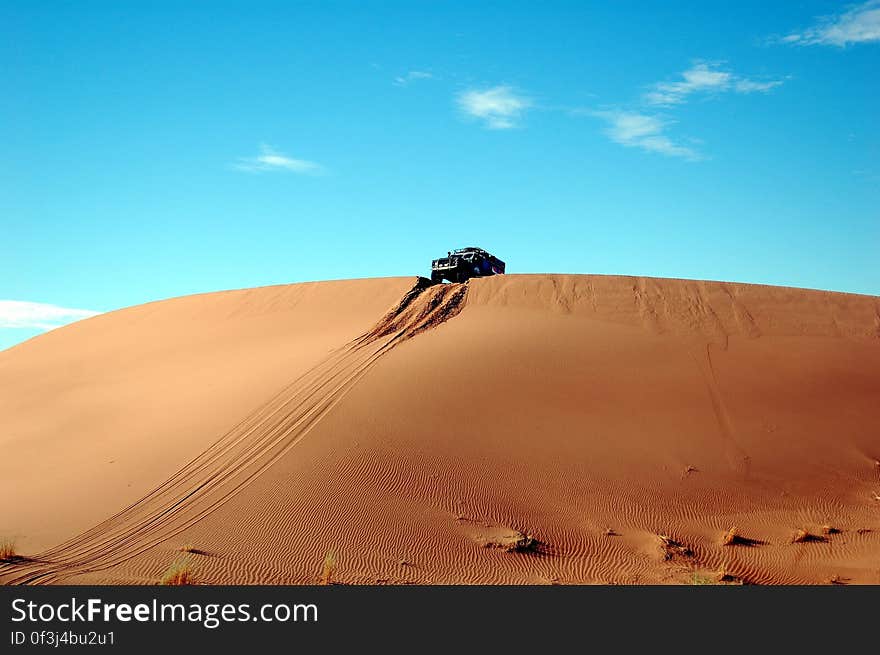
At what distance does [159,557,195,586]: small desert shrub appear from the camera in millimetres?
8859

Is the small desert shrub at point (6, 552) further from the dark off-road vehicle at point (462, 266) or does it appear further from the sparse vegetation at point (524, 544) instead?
A: the dark off-road vehicle at point (462, 266)

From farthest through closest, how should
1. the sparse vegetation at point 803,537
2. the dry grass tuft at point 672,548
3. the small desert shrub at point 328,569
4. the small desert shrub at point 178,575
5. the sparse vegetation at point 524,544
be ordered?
the sparse vegetation at point 803,537, the dry grass tuft at point 672,548, the sparse vegetation at point 524,544, the small desert shrub at point 328,569, the small desert shrub at point 178,575

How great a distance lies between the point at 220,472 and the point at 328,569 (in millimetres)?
3956

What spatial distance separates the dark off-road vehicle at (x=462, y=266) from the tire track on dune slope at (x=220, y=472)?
707 centimetres

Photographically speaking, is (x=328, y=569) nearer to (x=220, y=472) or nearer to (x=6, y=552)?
(x=220, y=472)

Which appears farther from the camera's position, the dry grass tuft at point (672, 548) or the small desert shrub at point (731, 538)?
the small desert shrub at point (731, 538)

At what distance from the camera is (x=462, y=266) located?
2681 centimetres

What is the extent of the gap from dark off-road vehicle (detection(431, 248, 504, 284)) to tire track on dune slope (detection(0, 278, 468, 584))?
23.2ft

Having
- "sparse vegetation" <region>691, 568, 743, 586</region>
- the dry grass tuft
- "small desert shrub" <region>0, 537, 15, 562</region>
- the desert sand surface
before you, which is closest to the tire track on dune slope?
the desert sand surface

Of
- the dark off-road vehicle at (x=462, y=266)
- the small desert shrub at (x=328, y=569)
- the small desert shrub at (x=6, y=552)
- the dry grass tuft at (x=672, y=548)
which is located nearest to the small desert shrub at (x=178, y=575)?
the small desert shrub at (x=328, y=569)

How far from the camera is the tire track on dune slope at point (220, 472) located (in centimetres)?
982

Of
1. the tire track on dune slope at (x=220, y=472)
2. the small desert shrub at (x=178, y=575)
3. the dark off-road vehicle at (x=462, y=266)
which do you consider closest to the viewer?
the small desert shrub at (x=178, y=575)

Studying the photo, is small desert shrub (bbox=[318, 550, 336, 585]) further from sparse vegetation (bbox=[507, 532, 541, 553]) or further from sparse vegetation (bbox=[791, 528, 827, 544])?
sparse vegetation (bbox=[791, 528, 827, 544])

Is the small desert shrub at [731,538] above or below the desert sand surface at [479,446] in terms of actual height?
below
